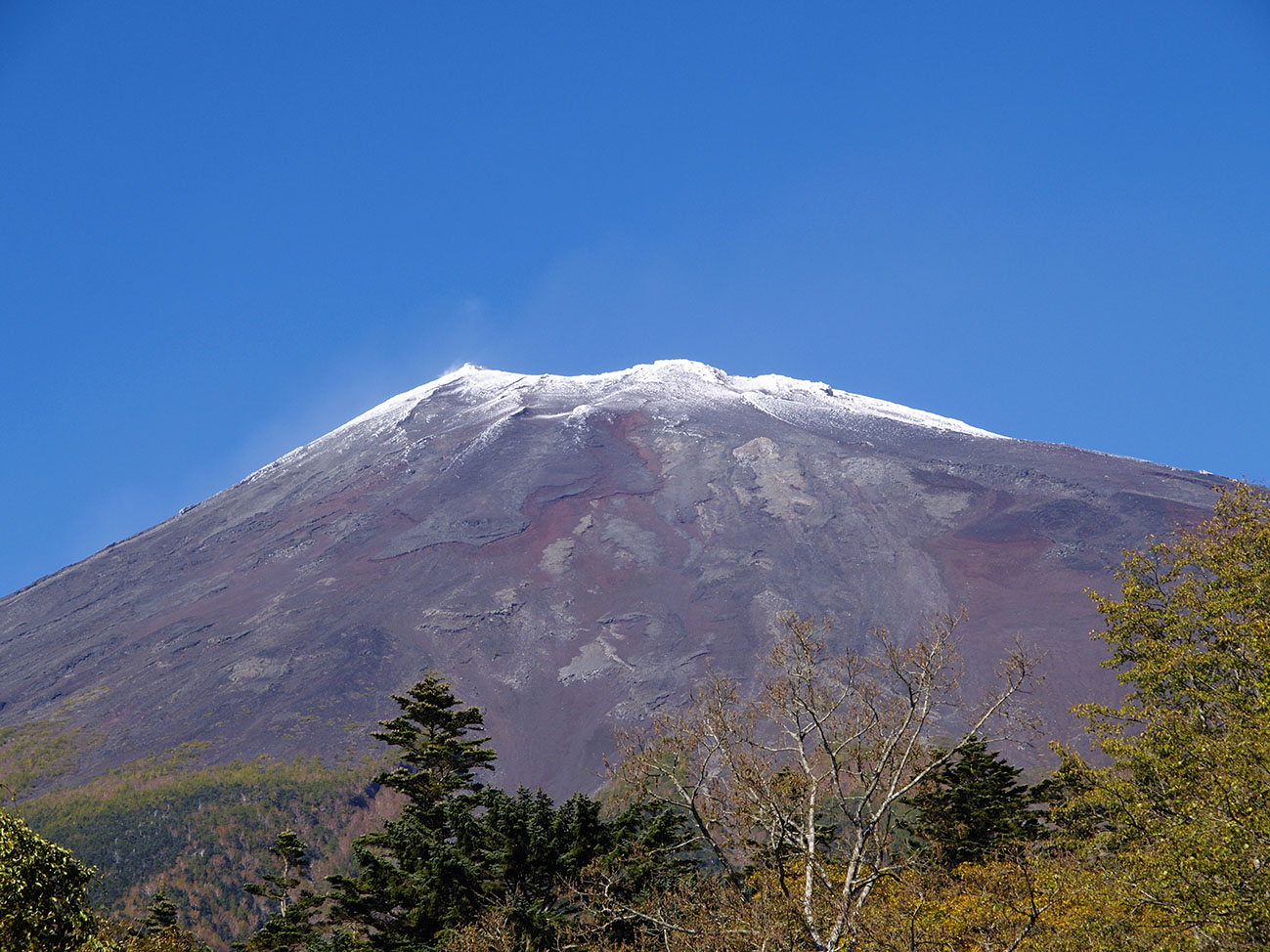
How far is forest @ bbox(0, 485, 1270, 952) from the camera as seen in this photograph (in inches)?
568

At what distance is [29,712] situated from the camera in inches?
4016

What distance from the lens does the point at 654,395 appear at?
170 meters

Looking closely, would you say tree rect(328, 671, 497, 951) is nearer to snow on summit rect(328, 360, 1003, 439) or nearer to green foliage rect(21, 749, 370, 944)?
green foliage rect(21, 749, 370, 944)

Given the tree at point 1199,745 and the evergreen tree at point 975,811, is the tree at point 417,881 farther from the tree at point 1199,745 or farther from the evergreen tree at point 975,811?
the tree at point 1199,745

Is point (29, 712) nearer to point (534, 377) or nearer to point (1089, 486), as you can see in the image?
point (534, 377)

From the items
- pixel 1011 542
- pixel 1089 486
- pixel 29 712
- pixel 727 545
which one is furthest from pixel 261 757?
pixel 1089 486

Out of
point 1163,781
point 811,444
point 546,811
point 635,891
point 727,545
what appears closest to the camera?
point 1163,781

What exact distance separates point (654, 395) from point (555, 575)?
5794 centimetres

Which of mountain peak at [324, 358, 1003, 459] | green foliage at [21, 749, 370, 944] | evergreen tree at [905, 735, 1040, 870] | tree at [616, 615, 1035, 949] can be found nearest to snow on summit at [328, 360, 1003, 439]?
mountain peak at [324, 358, 1003, 459]

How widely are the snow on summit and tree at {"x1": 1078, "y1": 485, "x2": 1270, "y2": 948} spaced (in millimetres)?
133597

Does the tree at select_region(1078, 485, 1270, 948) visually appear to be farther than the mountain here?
No

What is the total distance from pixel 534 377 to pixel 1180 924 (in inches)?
7024

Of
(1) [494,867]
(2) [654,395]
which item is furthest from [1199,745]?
(2) [654,395]

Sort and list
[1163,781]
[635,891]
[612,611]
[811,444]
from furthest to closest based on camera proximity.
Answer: [811,444] < [612,611] < [635,891] < [1163,781]
